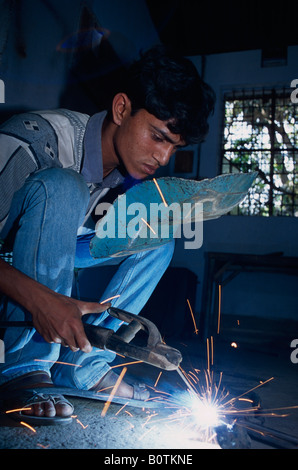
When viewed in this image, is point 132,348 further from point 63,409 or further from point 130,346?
point 63,409

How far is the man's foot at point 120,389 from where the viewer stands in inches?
41.9

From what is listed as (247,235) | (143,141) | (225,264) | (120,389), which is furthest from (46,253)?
(247,235)

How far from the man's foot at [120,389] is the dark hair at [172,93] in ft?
3.08

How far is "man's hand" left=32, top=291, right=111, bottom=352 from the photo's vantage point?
78 cm

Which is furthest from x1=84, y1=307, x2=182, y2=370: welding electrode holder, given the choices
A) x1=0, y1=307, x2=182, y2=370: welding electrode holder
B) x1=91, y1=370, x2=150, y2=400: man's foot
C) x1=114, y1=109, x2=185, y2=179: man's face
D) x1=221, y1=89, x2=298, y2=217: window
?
x1=221, y1=89, x2=298, y2=217: window

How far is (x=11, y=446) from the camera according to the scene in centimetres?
68

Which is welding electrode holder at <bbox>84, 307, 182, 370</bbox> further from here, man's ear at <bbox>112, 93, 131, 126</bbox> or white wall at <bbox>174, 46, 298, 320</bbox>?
white wall at <bbox>174, 46, 298, 320</bbox>

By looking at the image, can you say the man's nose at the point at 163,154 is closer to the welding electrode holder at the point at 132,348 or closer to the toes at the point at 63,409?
the welding electrode holder at the point at 132,348

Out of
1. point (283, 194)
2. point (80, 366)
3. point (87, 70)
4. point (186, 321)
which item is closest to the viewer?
point (80, 366)

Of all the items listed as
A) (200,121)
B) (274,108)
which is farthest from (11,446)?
(274,108)

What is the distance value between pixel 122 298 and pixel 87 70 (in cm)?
205

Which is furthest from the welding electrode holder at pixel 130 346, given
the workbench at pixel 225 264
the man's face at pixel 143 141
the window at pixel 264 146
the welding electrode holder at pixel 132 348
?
the window at pixel 264 146

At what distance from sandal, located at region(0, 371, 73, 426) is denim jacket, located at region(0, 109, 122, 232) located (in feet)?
1.38
